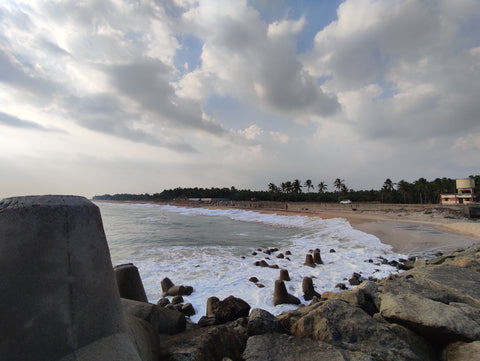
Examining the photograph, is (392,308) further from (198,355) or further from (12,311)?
(12,311)

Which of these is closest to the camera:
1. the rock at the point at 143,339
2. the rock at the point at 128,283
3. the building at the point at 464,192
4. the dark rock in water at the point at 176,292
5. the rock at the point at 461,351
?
the rock at the point at 143,339

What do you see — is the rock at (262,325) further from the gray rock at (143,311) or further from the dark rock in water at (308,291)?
the dark rock in water at (308,291)

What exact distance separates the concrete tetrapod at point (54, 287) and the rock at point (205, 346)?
3.01 ft

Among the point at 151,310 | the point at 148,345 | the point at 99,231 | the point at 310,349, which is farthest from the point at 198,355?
the point at 99,231

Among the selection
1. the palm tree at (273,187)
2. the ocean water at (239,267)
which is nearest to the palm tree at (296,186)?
the palm tree at (273,187)

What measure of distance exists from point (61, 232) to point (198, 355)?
195 cm

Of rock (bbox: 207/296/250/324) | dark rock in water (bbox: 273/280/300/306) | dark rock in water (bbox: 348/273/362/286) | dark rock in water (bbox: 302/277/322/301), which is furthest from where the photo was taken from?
dark rock in water (bbox: 348/273/362/286)

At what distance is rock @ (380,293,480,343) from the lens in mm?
3146

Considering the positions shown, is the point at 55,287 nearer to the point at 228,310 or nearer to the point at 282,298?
the point at 228,310

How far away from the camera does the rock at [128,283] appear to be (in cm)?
409

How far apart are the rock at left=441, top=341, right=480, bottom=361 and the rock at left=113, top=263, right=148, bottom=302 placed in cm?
456

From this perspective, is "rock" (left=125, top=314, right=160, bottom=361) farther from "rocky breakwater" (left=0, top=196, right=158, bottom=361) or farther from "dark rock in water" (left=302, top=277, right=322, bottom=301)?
"dark rock in water" (left=302, top=277, right=322, bottom=301)

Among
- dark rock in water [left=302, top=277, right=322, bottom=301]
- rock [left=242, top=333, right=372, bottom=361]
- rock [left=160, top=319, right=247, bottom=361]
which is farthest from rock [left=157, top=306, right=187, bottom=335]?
dark rock in water [left=302, top=277, right=322, bottom=301]

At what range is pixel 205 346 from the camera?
2.81 m
